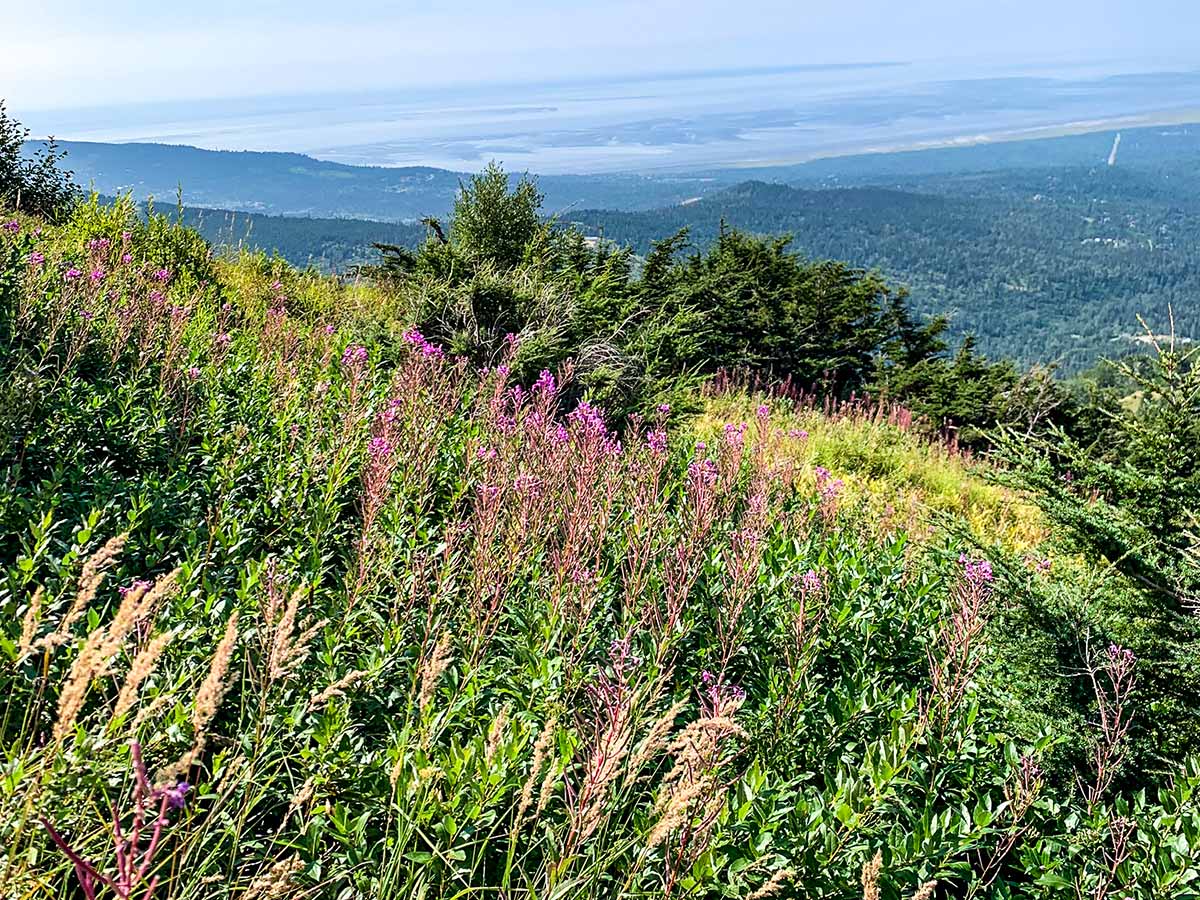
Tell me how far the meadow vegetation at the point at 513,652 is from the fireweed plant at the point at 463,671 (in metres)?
0.02

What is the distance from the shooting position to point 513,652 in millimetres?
2729

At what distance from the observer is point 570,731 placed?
2.15 metres

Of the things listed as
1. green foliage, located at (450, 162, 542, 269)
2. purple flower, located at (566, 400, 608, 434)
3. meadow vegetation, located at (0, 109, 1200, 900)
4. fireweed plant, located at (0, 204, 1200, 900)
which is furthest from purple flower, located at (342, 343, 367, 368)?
green foliage, located at (450, 162, 542, 269)

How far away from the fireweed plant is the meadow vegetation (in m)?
0.02

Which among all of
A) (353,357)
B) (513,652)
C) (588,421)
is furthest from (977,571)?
(353,357)

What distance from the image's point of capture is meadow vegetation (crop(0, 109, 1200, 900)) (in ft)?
5.54

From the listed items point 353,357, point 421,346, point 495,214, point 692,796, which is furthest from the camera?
point 495,214

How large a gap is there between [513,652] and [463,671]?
0.27 m

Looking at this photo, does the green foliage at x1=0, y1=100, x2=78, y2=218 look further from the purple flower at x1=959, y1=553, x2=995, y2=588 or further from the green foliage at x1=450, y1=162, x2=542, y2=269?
the purple flower at x1=959, y1=553, x2=995, y2=588

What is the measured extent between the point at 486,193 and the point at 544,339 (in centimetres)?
635

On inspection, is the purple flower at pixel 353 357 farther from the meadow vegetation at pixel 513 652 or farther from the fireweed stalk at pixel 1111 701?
the fireweed stalk at pixel 1111 701

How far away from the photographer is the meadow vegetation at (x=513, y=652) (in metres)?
1.69

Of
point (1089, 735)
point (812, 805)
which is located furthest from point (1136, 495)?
point (812, 805)

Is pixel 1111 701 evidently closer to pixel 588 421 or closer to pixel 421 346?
pixel 588 421
